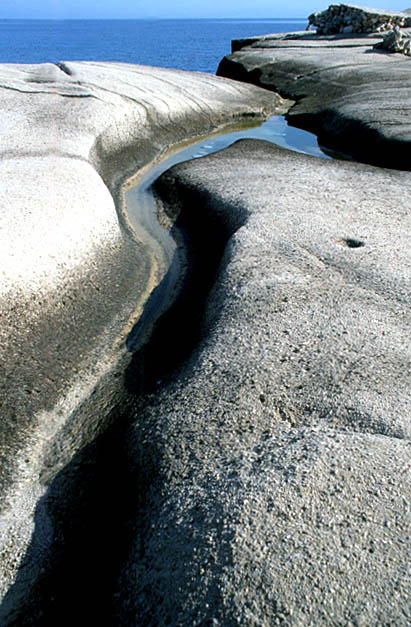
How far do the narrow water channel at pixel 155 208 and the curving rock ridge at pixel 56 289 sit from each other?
141 mm

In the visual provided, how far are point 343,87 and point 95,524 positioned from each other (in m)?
18.0

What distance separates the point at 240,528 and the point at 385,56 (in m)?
23.4

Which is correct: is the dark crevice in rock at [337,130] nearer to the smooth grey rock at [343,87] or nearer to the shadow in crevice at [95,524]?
the smooth grey rock at [343,87]

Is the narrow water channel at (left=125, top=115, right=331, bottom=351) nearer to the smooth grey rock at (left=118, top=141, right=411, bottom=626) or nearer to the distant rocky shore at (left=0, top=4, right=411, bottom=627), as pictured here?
the distant rocky shore at (left=0, top=4, right=411, bottom=627)

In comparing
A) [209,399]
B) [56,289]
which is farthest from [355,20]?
[209,399]

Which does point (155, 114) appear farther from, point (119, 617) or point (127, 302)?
point (119, 617)

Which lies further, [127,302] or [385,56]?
[385,56]

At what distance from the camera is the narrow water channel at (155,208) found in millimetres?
7414

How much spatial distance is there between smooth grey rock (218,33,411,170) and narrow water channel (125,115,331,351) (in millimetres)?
795

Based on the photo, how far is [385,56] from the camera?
22344 mm

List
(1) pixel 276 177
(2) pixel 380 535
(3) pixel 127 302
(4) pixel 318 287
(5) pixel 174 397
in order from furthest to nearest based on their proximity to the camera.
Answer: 1. (1) pixel 276 177
2. (3) pixel 127 302
3. (4) pixel 318 287
4. (5) pixel 174 397
5. (2) pixel 380 535

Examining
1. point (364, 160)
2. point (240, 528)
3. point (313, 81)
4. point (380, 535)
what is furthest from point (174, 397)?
point (313, 81)

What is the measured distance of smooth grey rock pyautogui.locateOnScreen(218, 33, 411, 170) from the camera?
13.5 meters

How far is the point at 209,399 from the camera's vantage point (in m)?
4.96
